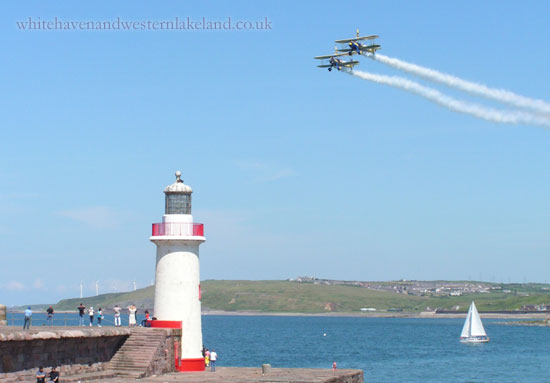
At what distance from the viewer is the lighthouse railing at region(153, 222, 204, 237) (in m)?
39.7

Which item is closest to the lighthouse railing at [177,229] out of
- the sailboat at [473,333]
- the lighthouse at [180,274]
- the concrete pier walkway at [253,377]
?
the lighthouse at [180,274]

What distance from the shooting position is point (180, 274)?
130 feet

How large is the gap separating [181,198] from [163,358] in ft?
25.3

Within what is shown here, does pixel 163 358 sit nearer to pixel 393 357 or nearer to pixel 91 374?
pixel 91 374

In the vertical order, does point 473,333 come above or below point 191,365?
below

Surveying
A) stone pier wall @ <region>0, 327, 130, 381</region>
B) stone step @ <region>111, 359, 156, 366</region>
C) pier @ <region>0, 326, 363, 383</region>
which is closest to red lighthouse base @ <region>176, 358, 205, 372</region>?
pier @ <region>0, 326, 363, 383</region>

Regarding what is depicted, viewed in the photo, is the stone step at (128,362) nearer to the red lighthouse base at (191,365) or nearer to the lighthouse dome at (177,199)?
the red lighthouse base at (191,365)

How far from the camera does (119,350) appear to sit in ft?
124

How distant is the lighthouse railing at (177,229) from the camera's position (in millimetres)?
39656

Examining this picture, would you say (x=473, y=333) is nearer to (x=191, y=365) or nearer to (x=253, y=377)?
(x=191, y=365)

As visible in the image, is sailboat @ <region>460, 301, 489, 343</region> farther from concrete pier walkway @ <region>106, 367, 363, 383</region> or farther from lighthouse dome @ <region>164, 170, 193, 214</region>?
lighthouse dome @ <region>164, 170, 193, 214</region>

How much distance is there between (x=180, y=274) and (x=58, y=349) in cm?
759

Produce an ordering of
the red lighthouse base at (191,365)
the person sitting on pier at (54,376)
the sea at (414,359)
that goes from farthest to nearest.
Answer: the sea at (414,359) < the red lighthouse base at (191,365) < the person sitting on pier at (54,376)

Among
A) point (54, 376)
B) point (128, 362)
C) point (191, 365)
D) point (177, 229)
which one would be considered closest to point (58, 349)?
point (54, 376)
